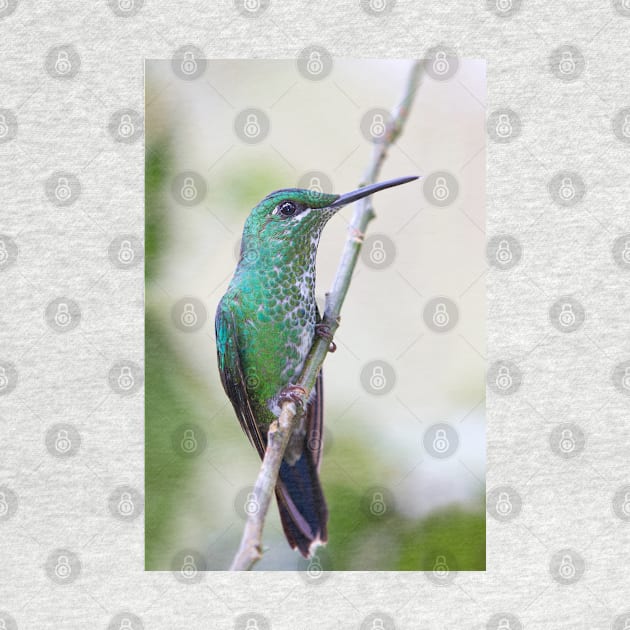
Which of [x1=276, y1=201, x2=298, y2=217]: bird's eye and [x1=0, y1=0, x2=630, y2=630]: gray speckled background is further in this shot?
[x1=0, y1=0, x2=630, y2=630]: gray speckled background

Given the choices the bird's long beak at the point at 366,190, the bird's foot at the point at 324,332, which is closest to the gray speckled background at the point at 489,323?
the bird's long beak at the point at 366,190

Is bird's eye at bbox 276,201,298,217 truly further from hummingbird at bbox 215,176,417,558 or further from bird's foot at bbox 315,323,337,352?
bird's foot at bbox 315,323,337,352

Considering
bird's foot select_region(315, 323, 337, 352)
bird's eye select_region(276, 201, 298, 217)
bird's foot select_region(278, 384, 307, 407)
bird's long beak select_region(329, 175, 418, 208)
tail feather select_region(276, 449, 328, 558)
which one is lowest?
tail feather select_region(276, 449, 328, 558)

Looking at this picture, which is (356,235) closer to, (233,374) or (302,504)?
(233,374)

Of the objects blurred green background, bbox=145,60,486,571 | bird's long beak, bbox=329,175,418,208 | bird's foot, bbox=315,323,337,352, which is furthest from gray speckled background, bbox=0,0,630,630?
bird's foot, bbox=315,323,337,352

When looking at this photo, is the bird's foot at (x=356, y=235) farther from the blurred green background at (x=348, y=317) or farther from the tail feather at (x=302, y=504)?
the tail feather at (x=302, y=504)

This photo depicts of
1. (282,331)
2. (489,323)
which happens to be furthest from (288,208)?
(489,323)
